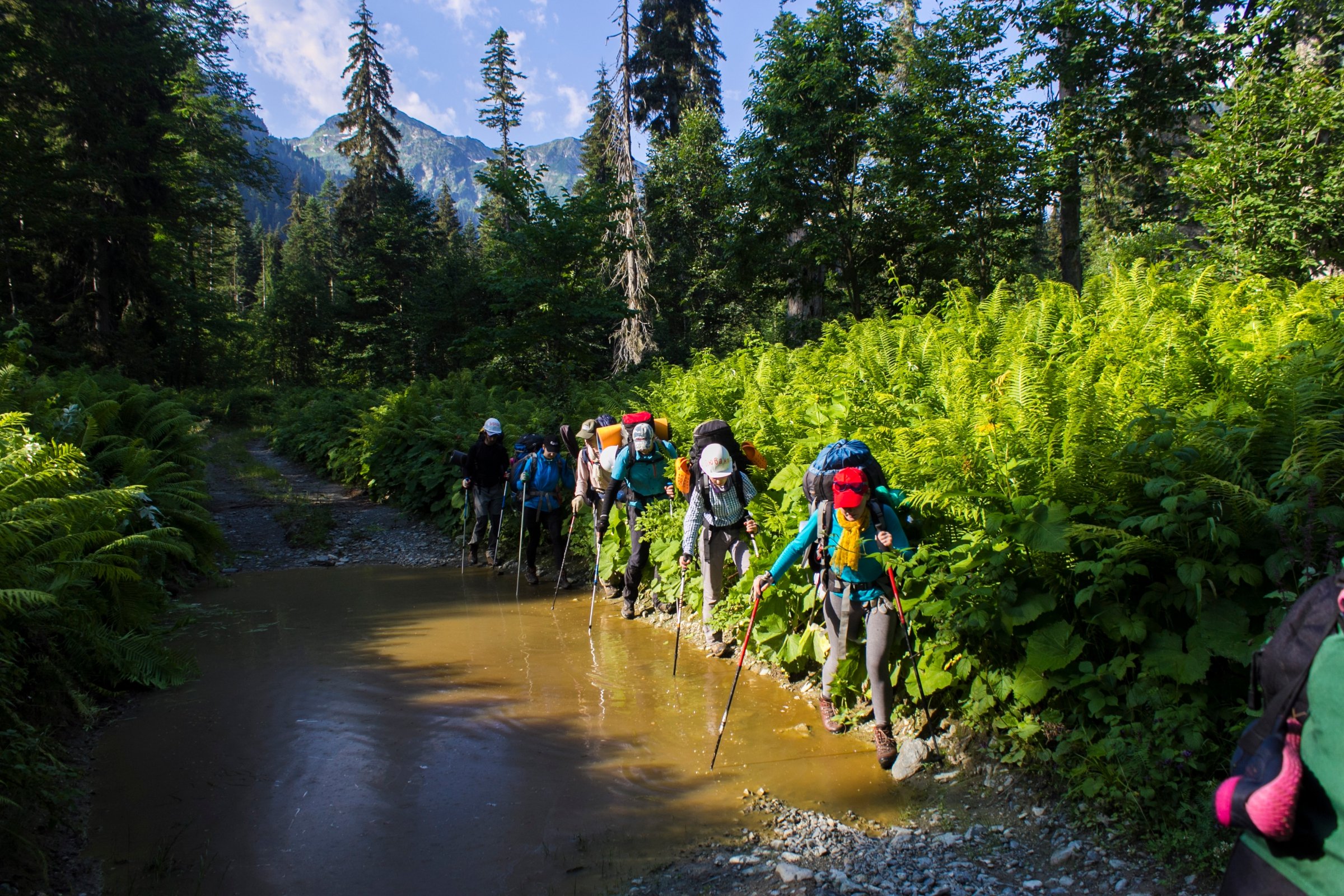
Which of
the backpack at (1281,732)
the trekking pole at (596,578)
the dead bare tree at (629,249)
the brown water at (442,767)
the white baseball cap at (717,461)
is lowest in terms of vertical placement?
the brown water at (442,767)

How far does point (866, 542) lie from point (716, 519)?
208cm

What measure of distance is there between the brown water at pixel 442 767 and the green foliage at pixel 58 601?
427 mm

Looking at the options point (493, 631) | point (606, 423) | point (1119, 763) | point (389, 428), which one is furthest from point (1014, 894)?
point (389, 428)

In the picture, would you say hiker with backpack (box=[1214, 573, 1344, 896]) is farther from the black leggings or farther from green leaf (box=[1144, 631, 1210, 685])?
the black leggings

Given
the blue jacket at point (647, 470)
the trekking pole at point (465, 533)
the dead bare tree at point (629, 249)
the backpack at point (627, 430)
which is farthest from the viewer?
the dead bare tree at point (629, 249)

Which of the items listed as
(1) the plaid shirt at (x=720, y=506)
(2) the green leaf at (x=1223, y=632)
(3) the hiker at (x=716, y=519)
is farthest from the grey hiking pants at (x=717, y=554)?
(2) the green leaf at (x=1223, y=632)

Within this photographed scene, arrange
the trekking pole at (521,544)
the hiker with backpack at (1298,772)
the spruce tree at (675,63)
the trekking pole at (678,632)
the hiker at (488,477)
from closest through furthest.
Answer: the hiker with backpack at (1298,772)
the trekking pole at (678,632)
the trekking pole at (521,544)
the hiker at (488,477)
the spruce tree at (675,63)

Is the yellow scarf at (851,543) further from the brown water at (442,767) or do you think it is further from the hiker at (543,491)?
the hiker at (543,491)

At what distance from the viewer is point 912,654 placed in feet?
16.1

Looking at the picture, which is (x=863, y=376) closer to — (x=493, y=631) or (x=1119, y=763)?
(x=1119, y=763)

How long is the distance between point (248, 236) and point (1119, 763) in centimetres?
9247

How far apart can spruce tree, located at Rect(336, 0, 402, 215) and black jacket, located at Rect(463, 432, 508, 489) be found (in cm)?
3172

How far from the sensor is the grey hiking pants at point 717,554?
6945 mm

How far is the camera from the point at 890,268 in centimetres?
1354
